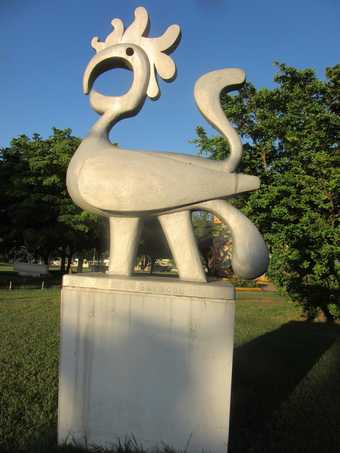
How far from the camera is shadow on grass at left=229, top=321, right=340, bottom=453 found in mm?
4324

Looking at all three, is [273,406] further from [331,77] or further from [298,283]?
[331,77]

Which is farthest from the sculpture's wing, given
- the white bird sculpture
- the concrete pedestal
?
the concrete pedestal

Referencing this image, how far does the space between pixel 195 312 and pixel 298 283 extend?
895 cm

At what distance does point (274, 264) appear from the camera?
1163 cm

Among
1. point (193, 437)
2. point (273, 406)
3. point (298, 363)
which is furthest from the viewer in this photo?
point (298, 363)

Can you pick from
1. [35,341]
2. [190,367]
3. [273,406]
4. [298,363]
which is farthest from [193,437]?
[35,341]

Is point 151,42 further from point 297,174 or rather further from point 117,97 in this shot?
point 297,174

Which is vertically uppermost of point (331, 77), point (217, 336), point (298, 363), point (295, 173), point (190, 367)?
point (331, 77)

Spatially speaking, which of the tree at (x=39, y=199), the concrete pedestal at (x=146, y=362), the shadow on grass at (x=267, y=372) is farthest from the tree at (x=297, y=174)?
the tree at (x=39, y=199)

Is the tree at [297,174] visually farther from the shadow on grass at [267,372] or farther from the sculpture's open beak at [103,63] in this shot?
the sculpture's open beak at [103,63]

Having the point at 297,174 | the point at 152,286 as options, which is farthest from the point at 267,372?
the point at 297,174

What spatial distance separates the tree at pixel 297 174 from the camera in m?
10.9

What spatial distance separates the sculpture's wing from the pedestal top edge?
665 mm

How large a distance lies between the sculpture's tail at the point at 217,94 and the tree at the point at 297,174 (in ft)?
23.8
